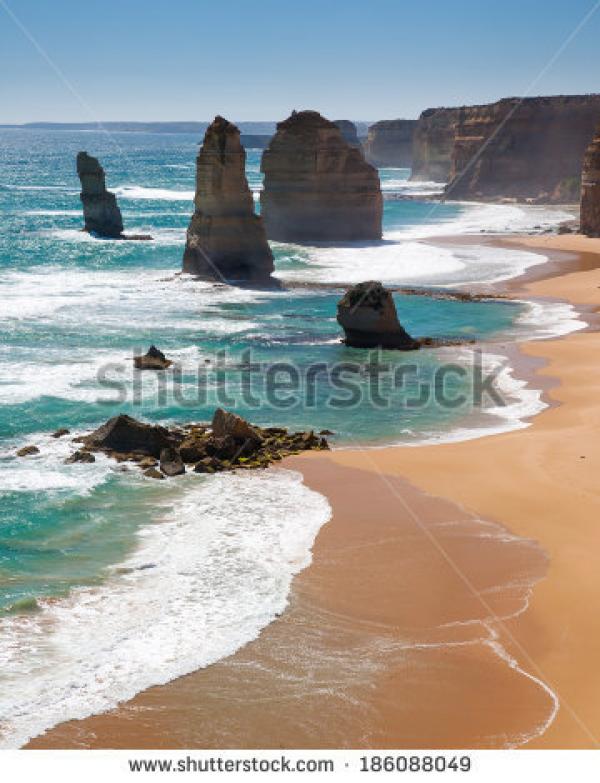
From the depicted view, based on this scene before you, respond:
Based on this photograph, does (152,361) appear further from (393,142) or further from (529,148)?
(393,142)

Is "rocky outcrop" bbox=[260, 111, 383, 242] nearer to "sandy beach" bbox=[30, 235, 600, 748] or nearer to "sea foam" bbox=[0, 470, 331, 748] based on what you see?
"sandy beach" bbox=[30, 235, 600, 748]

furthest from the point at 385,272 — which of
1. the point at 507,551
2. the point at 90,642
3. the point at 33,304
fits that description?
the point at 90,642

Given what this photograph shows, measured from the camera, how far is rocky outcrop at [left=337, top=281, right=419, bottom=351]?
35125mm

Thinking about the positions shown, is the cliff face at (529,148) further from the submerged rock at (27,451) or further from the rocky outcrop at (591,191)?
the submerged rock at (27,451)

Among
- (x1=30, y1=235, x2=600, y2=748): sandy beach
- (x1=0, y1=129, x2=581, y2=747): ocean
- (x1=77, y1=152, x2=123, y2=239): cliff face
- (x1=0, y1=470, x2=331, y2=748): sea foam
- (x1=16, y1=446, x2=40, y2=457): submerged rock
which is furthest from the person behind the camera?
(x1=77, y1=152, x2=123, y2=239): cliff face

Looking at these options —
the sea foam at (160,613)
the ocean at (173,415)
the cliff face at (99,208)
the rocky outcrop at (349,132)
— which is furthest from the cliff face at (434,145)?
the sea foam at (160,613)

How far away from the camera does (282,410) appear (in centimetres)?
2783

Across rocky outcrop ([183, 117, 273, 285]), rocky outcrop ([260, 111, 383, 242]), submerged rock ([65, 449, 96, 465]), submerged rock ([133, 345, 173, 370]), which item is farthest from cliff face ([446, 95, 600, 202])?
submerged rock ([65, 449, 96, 465])

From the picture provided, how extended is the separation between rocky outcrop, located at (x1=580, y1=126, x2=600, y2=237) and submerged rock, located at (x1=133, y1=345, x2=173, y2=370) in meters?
45.4

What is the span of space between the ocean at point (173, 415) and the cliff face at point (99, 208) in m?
5.92

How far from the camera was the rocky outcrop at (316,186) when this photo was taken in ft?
222

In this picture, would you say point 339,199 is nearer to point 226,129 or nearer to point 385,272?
point 385,272

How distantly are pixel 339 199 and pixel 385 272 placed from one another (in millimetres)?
12802

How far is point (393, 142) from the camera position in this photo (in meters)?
189
